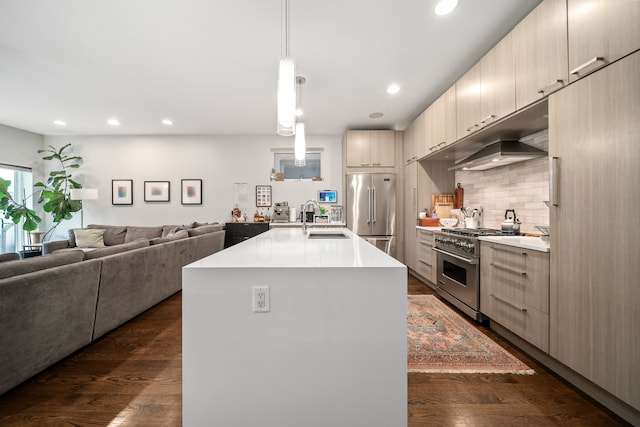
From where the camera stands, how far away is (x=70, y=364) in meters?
1.95

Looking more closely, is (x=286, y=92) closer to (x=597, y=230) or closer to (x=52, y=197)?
(x=597, y=230)

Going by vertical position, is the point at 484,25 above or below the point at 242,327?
above

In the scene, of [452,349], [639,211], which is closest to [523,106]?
[639,211]

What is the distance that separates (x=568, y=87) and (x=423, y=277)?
293 centimetres

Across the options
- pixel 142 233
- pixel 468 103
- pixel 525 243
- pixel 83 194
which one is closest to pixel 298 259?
pixel 525 243

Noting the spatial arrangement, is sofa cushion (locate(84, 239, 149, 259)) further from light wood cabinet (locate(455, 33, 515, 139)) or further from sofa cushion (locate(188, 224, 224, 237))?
light wood cabinet (locate(455, 33, 515, 139))

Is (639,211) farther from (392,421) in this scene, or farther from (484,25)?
(484,25)

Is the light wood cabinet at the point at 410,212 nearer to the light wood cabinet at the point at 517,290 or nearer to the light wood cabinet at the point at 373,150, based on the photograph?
the light wood cabinet at the point at 373,150

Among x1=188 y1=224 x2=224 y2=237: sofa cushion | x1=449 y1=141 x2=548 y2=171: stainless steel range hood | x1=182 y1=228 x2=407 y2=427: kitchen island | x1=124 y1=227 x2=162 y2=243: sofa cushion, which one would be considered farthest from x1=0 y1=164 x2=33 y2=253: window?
x1=449 y1=141 x2=548 y2=171: stainless steel range hood

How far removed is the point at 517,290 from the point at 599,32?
5.64ft

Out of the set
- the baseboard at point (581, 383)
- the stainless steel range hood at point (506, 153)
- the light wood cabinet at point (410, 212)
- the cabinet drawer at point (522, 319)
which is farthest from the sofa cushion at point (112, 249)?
the stainless steel range hood at point (506, 153)

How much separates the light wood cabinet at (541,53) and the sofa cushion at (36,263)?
145 inches

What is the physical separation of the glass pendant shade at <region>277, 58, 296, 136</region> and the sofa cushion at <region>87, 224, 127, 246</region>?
496 cm

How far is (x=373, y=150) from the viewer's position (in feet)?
16.0
